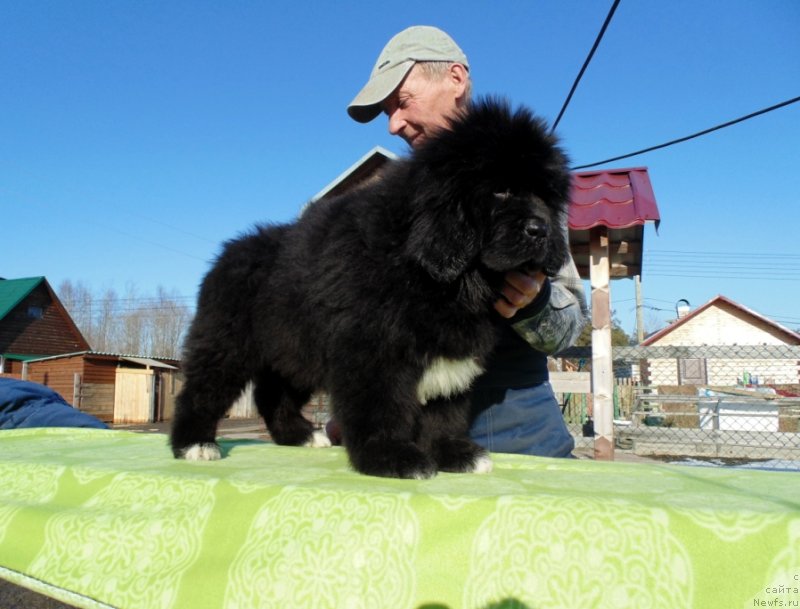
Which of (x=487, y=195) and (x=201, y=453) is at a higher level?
(x=487, y=195)

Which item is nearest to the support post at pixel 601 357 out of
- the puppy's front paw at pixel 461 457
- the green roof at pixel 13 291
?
the puppy's front paw at pixel 461 457

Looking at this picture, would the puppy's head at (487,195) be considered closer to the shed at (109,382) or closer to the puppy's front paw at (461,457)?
the puppy's front paw at (461,457)

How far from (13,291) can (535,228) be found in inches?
1273

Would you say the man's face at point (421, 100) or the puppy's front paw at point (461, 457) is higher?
the man's face at point (421, 100)

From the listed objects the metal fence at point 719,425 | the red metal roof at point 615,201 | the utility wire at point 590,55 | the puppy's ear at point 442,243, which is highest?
the utility wire at point 590,55

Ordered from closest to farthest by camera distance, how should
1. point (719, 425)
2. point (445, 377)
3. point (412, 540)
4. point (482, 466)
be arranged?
point (412, 540) < point (482, 466) < point (445, 377) < point (719, 425)

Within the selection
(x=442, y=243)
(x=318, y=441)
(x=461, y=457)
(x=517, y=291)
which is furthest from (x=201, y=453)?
(x=517, y=291)

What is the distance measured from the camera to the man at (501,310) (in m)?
2.31

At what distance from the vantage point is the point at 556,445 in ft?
8.89

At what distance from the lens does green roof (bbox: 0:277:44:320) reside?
87.0ft

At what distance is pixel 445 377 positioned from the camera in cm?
198

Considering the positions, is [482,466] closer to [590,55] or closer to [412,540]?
[412,540]

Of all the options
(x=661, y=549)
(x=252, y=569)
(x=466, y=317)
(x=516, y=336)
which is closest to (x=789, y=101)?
(x=516, y=336)

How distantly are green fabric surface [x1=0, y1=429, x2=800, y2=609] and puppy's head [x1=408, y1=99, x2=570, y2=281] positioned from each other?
0.74 meters
